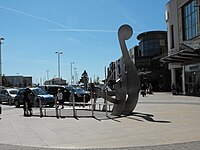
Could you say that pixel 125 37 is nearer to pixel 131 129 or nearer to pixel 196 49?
pixel 131 129

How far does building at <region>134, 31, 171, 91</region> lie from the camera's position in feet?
222

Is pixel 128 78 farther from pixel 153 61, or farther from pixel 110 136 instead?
pixel 153 61

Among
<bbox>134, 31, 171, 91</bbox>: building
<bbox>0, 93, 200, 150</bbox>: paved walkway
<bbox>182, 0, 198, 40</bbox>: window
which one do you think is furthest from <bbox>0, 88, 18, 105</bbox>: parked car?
<bbox>134, 31, 171, 91</bbox>: building

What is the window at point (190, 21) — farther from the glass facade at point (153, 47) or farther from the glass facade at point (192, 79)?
the glass facade at point (153, 47)

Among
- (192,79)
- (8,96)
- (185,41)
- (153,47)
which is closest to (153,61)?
(153,47)

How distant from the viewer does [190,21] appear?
44.7 m

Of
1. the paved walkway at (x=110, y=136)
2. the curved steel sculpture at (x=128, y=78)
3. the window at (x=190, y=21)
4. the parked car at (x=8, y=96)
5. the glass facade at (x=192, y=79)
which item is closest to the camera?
the paved walkway at (x=110, y=136)

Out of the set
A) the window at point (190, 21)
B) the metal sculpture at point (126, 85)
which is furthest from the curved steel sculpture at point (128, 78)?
the window at point (190, 21)

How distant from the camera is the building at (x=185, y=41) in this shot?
38.7 meters

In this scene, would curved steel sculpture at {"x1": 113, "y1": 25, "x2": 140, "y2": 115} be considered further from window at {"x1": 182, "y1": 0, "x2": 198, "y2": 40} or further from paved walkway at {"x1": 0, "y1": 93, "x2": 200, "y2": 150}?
window at {"x1": 182, "y1": 0, "x2": 198, "y2": 40}

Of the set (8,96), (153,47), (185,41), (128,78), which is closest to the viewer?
(128,78)

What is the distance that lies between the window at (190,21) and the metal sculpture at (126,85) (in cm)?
2666

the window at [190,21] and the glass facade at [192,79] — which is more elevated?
the window at [190,21]

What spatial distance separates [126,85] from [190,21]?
29921 mm
